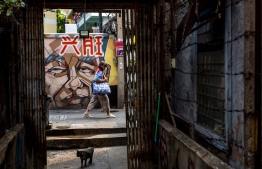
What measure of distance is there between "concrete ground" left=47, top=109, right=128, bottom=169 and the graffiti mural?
2517 mm

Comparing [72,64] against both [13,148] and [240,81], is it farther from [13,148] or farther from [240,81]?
[240,81]

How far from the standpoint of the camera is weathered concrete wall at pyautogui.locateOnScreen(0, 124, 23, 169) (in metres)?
Answer: 5.01

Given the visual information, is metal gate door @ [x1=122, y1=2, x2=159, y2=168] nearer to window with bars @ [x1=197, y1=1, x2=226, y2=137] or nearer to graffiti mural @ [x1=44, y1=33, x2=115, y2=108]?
window with bars @ [x1=197, y1=1, x2=226, y2=137]

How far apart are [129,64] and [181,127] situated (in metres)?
1.69

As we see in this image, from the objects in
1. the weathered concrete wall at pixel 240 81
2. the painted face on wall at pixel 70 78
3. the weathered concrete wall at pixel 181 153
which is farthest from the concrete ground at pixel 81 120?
the weathered concrete wall at pixel 240 81

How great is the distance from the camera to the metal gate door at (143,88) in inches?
294

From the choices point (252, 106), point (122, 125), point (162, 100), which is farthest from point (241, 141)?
point (122, 125)

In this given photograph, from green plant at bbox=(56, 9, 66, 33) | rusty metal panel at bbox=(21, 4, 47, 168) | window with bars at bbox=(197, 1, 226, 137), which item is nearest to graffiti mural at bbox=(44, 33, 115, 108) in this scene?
rusty metal panel at bbox=(21, 4, 47, 168)

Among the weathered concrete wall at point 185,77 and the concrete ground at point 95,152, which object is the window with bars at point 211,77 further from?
the concrete ground at point 95,152

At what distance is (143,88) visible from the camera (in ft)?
24.7

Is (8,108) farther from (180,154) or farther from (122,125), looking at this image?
(122,125)

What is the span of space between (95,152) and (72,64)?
7.33m

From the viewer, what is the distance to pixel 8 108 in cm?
646

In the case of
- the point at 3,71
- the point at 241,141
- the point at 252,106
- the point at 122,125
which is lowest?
the point at 122,125
